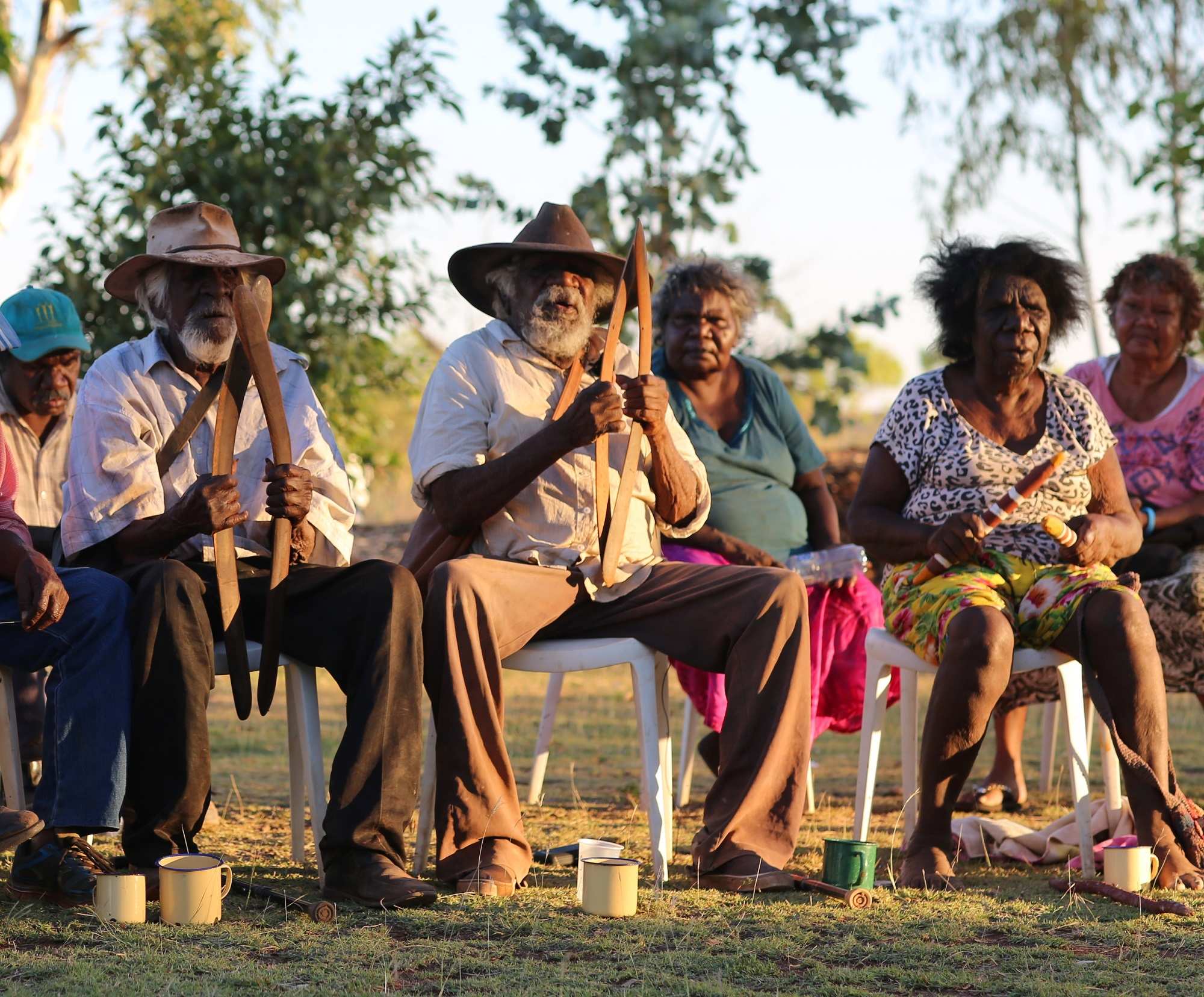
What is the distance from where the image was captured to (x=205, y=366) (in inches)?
184

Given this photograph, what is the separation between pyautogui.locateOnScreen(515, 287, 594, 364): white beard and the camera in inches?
194

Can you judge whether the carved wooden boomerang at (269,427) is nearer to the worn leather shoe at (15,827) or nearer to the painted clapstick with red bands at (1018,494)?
the worn leather shoe at (15,827)

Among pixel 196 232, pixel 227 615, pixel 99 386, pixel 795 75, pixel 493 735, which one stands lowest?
pixel 493 735

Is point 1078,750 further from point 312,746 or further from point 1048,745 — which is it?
point 312,746

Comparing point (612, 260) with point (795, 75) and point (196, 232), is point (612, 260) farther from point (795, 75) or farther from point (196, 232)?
point (795, 75)

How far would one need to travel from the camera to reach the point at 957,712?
4.51 metres

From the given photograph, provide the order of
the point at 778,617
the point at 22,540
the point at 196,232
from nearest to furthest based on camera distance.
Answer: the point at 22,540
the point at 778,617
the point at 196,232

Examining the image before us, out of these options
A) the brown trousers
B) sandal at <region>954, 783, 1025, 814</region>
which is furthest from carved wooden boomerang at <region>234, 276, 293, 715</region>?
sandal at <region>954, 783, 1025, 814</region>

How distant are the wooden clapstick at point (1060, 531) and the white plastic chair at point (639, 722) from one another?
4.12ft

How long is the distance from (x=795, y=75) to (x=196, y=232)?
187 inches

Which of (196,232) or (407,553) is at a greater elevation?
(196,232)

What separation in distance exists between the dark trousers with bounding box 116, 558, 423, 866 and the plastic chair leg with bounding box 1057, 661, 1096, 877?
75.0 inches

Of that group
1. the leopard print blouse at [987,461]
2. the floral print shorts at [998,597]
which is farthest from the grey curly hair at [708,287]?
the floral print shorts at [998,597]

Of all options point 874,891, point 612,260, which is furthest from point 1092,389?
point 874,891
